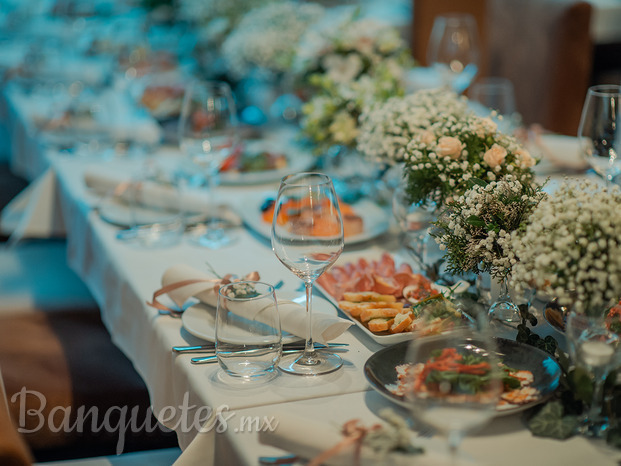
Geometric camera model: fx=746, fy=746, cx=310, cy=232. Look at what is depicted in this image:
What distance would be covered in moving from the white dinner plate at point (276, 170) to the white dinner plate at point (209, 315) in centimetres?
77

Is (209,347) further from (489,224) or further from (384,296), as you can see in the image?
(489,224)

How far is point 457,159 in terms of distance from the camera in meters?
1.54

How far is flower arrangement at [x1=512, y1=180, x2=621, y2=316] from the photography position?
1.01 meters

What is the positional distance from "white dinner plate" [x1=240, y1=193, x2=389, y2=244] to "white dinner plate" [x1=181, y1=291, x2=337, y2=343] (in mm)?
342

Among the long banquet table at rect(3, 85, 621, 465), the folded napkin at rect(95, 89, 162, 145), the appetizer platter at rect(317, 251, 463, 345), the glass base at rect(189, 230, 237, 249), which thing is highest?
the folded napkin at rect(95, 89, 162, 145)

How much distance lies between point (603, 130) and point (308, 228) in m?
0.79

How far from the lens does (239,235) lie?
1911mm

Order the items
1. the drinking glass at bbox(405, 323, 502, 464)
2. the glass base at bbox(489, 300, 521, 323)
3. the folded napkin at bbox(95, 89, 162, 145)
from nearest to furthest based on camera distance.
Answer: the drinking glass at bbox(405, 323, 502, 464) < the glass base at bbox(489, 300, 521, 323) < the folded napkin at bbox(95, 89, 162, 145)

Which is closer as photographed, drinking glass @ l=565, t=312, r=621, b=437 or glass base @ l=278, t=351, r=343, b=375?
drinking glass @ l=565, t=312, r=621, b=437

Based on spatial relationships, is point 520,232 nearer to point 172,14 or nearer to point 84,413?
point 84,413

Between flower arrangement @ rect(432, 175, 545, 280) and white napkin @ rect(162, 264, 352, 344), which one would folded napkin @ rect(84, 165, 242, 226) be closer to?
white napkin @ rect(162, 264, 352, 344)

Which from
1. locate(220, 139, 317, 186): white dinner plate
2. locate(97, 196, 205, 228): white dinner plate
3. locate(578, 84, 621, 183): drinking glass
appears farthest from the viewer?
locate(220, 139, 317, 186): white dinner plate

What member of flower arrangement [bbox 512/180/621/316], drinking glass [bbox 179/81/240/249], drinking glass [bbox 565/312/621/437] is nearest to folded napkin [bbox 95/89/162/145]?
drinking glass [bbox 179/81/240/249]

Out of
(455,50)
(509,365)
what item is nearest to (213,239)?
(509,365)
